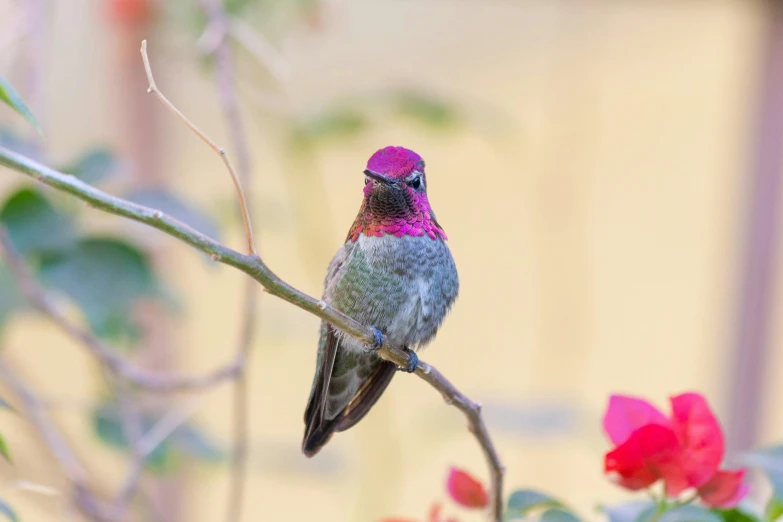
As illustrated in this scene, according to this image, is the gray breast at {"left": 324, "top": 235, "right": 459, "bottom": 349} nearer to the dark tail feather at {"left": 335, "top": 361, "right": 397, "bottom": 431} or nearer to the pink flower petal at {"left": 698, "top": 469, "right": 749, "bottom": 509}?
the dark tail feather at {"left": 335, "top": 361, "right": 397, "bottom": 431}

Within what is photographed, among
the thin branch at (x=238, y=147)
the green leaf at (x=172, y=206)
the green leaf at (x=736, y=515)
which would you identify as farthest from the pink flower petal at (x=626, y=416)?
the green leaf at (x=172, y=206)

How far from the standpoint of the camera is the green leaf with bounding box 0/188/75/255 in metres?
0.81

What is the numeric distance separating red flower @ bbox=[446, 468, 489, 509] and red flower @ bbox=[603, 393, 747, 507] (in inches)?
4.5

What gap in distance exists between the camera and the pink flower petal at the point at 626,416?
533mm

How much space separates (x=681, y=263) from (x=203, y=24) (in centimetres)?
164

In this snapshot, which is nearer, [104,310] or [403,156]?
[403,156]

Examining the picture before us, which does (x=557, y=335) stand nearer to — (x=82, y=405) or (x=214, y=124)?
(x=214, y=124)

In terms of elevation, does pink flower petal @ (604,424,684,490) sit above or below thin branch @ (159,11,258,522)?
below

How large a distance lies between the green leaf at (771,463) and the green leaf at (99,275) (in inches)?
26.0

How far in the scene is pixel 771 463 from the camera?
1.87ft

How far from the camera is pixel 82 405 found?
1.07 meters

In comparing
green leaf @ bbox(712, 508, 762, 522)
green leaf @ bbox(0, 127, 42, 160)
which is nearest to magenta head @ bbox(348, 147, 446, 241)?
green leaf @ bbox(712, 508, 762, 522)

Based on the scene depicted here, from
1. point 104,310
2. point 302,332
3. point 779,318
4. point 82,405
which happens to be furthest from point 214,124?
point 779,318

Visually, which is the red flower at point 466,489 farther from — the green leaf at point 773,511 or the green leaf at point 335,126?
the green leaf at point 335,126
